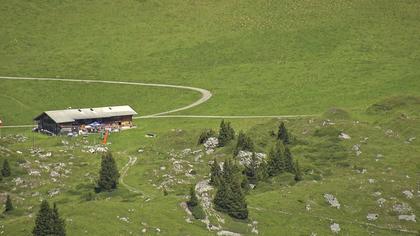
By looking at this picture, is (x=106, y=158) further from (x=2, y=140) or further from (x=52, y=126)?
(x=52, y=126)

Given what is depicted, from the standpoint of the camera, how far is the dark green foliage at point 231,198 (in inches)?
4060

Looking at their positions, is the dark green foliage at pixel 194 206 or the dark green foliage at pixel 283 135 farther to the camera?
the dark green foliage at pixel 283 135

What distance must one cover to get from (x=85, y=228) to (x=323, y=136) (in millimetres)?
56818

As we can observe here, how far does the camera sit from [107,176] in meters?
114

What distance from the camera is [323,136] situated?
138875mm

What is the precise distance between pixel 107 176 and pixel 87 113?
5762 cm

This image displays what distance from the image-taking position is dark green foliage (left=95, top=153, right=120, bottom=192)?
114 meters

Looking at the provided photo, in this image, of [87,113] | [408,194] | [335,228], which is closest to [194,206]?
[335,228]

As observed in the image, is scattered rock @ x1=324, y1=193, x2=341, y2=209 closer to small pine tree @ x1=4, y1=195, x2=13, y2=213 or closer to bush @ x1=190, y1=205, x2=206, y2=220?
bush @ x1=190, y1=205, x2=206, y2=220

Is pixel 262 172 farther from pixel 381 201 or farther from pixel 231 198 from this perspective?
pixel 381 201

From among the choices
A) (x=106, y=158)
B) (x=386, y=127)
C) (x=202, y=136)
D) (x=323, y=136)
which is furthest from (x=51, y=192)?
(x=386, y=127)

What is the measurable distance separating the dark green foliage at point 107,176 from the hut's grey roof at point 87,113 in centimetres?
4988

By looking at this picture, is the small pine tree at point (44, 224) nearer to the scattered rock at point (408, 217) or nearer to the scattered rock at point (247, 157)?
the scattered rock at point (247, 157)

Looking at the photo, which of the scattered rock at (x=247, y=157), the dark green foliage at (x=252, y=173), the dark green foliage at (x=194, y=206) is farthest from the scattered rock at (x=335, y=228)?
the scattered rock at (x=247, y=157)
